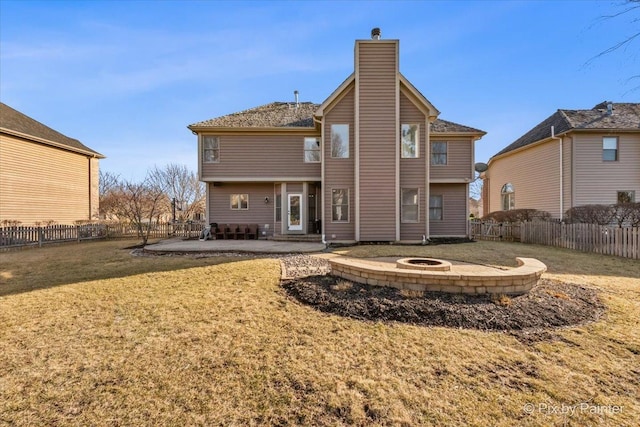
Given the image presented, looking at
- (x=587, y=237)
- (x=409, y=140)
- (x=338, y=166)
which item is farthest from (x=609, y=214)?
(x=338, y=166)

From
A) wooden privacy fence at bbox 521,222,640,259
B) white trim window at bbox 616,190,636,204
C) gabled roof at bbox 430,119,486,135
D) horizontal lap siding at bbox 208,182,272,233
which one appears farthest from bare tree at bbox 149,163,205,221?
white trim window at bbox 616,190,636,204

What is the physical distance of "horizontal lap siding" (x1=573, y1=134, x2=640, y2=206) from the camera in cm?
1647

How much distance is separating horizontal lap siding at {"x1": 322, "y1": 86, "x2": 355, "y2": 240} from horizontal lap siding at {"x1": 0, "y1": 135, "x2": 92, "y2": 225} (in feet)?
60.1

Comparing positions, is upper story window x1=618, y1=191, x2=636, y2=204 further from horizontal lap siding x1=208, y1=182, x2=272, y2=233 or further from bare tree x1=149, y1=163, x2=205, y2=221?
bare tree x1=149, y1=163, x2=205, y2=221

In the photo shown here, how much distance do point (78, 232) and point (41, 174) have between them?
18.3 ft

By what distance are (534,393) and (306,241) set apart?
37.7 feet

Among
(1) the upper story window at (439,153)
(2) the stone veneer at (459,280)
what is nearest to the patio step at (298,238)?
(1) the upper story window at (439,153)

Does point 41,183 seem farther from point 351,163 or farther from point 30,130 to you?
point 351,163

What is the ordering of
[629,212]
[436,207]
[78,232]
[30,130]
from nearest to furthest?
1. [629,212]
2. [436,207]
3. [78,232]
4. [30,130]

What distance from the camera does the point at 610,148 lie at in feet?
55.0

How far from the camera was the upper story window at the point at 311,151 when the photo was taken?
15211 millimetres

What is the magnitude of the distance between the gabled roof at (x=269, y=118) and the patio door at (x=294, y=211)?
3.78 meters

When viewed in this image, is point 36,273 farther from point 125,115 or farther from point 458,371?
point 125,115

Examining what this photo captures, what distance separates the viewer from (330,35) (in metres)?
12.9
